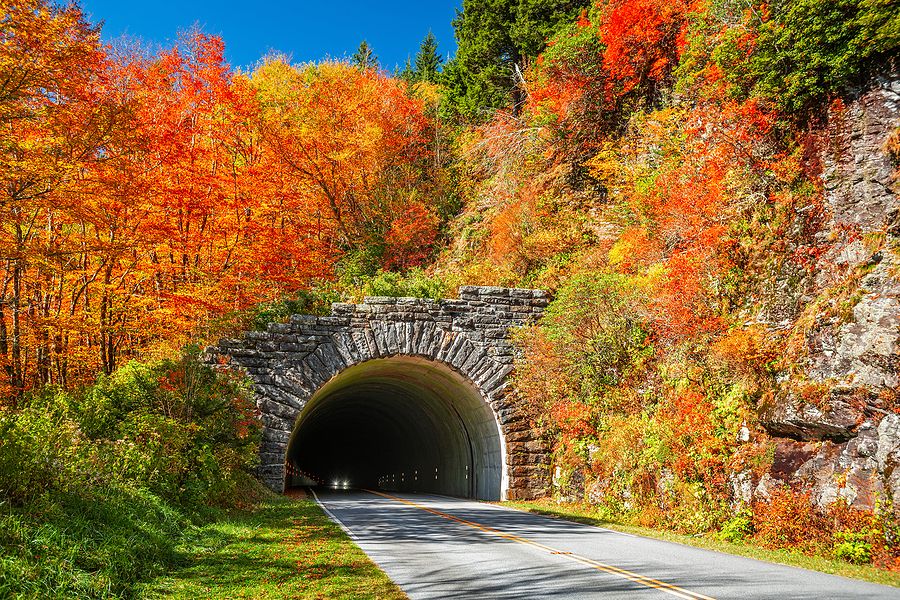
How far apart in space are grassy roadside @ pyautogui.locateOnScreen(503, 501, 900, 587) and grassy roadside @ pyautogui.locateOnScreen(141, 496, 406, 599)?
5.68m

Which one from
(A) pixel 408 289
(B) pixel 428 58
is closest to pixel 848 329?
(A) pixel 408 289

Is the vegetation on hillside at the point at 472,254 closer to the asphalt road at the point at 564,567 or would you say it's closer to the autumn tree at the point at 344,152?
the autumn tree at the point at 344,152

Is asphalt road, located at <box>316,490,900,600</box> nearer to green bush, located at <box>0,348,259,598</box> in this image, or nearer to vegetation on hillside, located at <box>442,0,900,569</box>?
vegetation on hillside, located at <box>442,0,900,569</box>

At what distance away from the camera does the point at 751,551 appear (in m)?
10.6

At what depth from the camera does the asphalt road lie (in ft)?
23.3

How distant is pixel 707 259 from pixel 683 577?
978 cm

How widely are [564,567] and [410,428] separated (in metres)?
23.3

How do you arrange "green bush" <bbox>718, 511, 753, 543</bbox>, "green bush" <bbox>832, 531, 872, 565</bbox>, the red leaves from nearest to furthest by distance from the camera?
"green bush" <bbox>832, 531, 872, 565</bbox>, "green bush" <bbox>718, 511, 753, 543</bbox>, the red leaves

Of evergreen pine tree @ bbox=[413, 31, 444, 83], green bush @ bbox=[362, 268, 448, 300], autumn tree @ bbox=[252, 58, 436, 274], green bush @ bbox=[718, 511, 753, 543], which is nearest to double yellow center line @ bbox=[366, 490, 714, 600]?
green bush @ bbox=[718, 511, 753, 543]

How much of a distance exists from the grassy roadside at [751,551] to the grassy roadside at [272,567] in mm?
5675

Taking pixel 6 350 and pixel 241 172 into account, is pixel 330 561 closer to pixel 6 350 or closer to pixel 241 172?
pixel 6 350

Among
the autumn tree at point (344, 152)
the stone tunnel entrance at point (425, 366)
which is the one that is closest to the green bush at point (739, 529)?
the stone tunnel entrance at point (425, 366)

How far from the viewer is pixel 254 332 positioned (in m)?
19.8

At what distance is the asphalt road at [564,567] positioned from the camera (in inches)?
280
